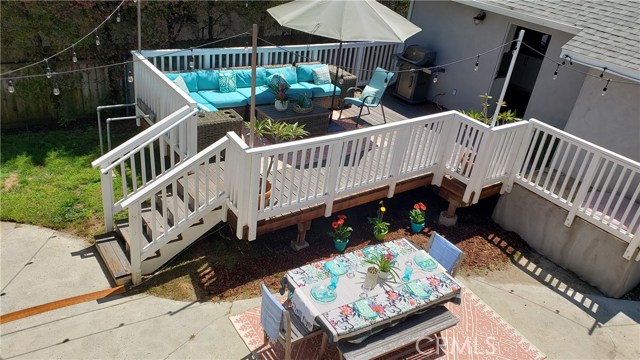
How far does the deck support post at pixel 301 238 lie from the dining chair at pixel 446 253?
5.22ft

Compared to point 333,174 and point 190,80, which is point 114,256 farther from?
point 190,80

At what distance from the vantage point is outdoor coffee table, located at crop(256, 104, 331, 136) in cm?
777

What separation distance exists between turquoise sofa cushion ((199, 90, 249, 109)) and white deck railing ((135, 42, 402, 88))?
2.26ft

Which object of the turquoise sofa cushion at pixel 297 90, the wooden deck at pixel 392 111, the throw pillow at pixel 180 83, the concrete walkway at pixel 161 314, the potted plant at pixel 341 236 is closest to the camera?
the concrete walkway at pixel 161 314

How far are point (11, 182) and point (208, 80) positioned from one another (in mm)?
3368

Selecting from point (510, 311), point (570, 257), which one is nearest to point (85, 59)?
point (510, 311)

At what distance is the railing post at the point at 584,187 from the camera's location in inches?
248

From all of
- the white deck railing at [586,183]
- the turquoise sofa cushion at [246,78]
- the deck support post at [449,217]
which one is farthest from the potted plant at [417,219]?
the turquoise sofa cushion at [246,78]

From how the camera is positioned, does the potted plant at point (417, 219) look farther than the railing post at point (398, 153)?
Yes

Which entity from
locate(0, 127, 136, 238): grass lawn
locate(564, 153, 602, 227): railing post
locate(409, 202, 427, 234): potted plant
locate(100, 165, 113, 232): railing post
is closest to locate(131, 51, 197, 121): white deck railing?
locate(0, 127, 136, 238): grass lawn

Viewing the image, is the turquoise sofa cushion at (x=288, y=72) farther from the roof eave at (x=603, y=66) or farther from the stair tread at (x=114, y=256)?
the roof eave at (x=603, y=66)

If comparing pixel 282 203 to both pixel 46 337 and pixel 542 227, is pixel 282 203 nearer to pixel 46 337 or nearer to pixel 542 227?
pixel 46 337

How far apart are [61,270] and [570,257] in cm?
664

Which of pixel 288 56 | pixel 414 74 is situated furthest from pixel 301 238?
pixel 414 74
